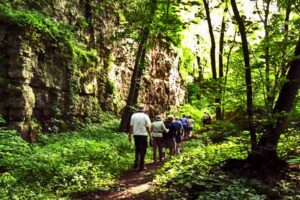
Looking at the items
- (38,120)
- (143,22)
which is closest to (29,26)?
(38,120)

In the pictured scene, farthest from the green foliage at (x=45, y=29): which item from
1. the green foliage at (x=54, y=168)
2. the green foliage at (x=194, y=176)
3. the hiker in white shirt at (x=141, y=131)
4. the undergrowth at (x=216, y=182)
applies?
the undergrowth at (x=216, y=182)

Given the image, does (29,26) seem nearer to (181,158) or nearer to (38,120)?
(38,120)

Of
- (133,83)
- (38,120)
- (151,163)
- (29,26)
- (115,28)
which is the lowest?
(151,163)

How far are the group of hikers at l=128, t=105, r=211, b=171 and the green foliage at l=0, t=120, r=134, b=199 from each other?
690 millimetres

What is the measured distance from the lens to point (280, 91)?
29.2 ft

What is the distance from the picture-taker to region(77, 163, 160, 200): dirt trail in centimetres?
801

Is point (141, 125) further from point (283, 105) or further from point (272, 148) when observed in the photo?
point (283, 105)

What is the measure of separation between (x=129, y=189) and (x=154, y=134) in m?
4.43

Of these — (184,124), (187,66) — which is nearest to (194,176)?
(184,124)

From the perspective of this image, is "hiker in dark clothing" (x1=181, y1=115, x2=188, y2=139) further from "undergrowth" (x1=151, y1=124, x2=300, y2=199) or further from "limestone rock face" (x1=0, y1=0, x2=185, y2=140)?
"undergrowth" (x1=151, y1=124, x2=300, y2=199)

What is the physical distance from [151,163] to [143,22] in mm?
6275

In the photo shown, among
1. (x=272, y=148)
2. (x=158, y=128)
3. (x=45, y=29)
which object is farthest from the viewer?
(x=45, y=29)

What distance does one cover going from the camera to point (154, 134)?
42.6 feet

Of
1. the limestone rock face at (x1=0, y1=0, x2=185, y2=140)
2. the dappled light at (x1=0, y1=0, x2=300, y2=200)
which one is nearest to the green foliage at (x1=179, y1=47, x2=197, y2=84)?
the limestone rock face at (x1=0, y1=0, x2=185, y2=140)
